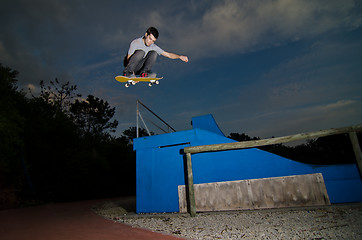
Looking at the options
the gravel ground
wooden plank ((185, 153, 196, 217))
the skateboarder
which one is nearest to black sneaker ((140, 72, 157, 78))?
the skateboarder

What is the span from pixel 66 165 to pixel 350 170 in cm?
1771

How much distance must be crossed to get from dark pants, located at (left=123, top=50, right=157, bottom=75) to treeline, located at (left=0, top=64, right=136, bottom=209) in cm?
1052

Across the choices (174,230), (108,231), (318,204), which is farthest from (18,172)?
(318,204)

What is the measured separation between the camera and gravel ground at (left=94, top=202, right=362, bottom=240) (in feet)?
11.6

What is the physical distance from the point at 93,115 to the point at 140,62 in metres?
24.6

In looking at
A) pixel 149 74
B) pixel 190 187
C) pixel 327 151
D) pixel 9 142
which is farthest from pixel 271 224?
pixel 327 151

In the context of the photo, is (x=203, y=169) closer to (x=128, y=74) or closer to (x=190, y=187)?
(x=190, y=187)

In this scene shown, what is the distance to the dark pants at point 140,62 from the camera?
5238 millimetres

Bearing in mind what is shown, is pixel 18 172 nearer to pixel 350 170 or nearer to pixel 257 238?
pixel 257 238

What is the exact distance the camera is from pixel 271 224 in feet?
13.8

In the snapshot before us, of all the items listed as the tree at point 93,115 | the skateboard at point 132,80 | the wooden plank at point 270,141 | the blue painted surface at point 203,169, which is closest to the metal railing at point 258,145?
the wooden plank at point 270,141

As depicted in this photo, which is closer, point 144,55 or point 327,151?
point 144,55

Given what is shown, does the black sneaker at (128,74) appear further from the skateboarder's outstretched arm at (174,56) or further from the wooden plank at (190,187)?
the wooden plank at (190,187)

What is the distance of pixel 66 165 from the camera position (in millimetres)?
15906
